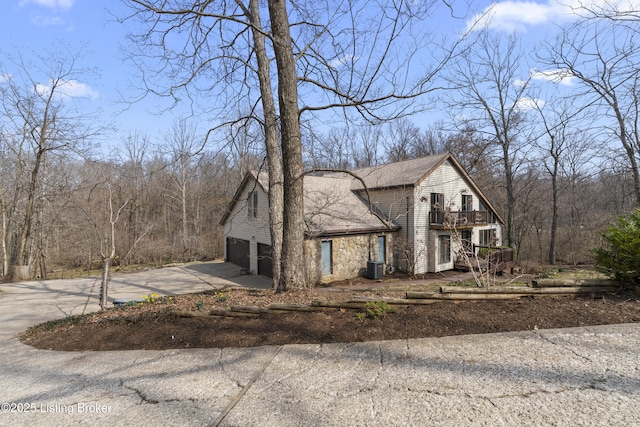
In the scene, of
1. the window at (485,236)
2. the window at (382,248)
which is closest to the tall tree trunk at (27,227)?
the window at (382,248)

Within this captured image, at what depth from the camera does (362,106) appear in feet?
19.5

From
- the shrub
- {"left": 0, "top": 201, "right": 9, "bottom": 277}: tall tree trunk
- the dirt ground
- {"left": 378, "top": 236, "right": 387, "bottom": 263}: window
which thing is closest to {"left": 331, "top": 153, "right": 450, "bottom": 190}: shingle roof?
{"left": 378, "top": 236, "right": 387, "bottom": 263}: window

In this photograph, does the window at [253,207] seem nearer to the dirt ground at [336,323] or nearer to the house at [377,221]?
→ the house at [377,221]

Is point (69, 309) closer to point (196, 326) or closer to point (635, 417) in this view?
point (196, 326)

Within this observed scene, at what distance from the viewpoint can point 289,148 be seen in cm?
589

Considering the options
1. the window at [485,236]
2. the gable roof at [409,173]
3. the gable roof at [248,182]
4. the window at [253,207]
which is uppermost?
the gable roof at [409,173]

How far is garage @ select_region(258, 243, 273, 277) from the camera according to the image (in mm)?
15711

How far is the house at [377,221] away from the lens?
15.3 metres

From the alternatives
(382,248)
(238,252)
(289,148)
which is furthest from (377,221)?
(289,148)

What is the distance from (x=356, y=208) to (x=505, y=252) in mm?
9033

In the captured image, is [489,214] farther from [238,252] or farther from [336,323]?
[336,323]

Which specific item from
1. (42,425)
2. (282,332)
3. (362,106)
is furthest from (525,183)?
(42,425)

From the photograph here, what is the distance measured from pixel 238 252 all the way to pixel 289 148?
14649 mm

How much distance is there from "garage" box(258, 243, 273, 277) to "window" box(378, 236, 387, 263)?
5.88m
